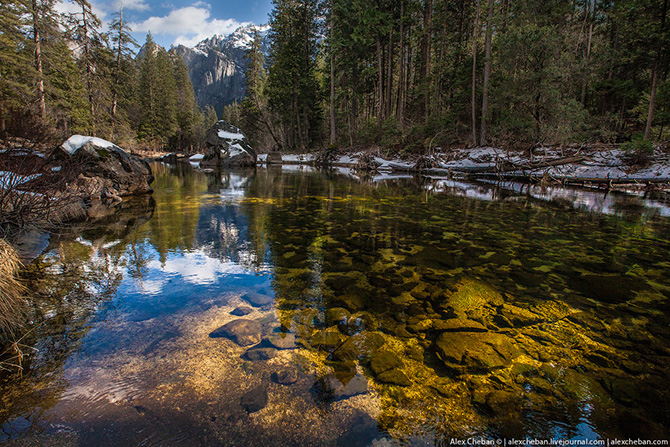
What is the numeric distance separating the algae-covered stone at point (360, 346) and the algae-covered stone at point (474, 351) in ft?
1.80

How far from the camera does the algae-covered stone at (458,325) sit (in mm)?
2926

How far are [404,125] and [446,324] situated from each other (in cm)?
2533

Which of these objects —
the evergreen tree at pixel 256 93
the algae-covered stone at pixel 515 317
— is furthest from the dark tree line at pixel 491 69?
the algae-covered stone at pixel 515 317

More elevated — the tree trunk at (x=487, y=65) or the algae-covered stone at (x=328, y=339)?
the tree trunk at (x=487, y=65)

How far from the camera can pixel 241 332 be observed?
9.37 feet

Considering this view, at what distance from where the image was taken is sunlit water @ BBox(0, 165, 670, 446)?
1.88 m

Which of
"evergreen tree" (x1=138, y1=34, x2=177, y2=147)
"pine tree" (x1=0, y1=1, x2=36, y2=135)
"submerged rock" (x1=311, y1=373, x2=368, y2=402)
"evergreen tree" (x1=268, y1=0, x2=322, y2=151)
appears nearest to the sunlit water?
"submerged rock" (x1=311, y1=373, x2=368, y2=402)

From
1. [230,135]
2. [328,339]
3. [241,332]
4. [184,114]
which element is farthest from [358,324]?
[184,114]

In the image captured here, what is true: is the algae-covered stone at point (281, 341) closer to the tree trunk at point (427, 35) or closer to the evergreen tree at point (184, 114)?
the tree trunk at point (427, 35)

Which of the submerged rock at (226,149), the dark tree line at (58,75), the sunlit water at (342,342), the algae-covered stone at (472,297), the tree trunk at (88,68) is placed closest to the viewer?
the sunlit water at (342,342)

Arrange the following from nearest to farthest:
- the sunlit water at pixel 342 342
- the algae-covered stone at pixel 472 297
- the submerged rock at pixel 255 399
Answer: the sunlit water at pixel 342 342
the submerged rock at pixel 255 399
the algae-covered stone at pixel 472 297

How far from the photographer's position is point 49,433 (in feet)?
5.69

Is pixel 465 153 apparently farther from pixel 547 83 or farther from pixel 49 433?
Result: pixel 49 433

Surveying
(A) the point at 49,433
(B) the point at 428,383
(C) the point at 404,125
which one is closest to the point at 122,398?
(A) the point at 49,433
